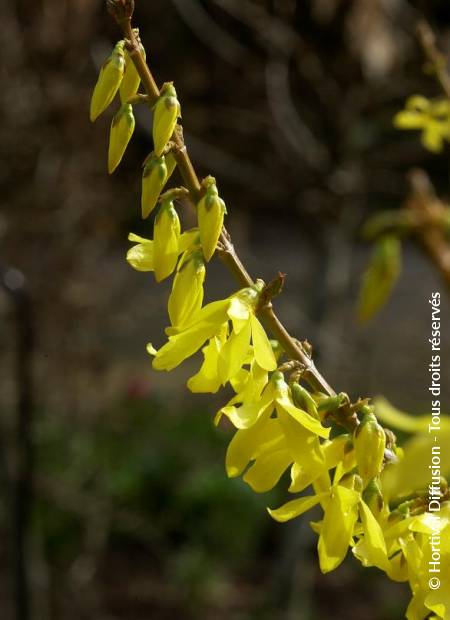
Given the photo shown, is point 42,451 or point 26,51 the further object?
point 42,451

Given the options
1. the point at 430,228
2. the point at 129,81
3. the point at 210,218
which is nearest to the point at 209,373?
the point at 210,218

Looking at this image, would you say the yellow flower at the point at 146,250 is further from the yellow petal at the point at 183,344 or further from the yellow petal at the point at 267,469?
the yellow petal at the point at 267,469

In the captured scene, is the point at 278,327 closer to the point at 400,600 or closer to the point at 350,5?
the point at 350,5

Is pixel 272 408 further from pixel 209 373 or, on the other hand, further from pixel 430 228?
pixel 430 228

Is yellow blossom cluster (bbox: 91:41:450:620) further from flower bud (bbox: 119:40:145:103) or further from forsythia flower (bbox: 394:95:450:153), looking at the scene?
forsythia flower (bbox: 394:95:450:153)

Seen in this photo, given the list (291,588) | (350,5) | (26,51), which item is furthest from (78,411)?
(350,5)

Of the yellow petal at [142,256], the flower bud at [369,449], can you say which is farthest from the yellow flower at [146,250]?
the flower bud at [369,449]
